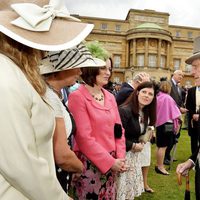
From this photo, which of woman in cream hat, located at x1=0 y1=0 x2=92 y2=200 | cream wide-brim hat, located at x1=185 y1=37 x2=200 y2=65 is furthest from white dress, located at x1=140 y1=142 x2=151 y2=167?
woman in cream hat, located at x1=0 y1=0 x2=92 y2=200

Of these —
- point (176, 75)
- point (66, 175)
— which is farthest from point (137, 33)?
point (66, 175)

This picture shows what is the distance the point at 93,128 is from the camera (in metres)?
2.70

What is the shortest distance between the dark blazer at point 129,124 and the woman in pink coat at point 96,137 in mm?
798

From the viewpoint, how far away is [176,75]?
7727mm

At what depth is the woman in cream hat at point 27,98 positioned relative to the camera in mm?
1052

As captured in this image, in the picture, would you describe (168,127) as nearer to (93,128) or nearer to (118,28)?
(93,128)

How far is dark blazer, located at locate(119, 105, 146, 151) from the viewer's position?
12.2 feet

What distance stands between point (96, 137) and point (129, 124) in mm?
1098

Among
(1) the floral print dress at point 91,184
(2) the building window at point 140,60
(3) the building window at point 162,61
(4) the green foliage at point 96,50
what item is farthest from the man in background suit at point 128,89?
(3) the building window at point 162,61

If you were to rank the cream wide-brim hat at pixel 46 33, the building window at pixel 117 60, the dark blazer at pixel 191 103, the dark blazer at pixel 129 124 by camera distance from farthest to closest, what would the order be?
the building window at pixel 117 60, the dark blazer at pixel 191 103, the dark blazer at pixel 129 124, the cream wide-brim hat at pixel 46 33

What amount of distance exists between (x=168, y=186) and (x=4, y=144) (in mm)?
4621

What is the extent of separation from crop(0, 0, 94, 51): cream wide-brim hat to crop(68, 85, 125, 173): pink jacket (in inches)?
53.0

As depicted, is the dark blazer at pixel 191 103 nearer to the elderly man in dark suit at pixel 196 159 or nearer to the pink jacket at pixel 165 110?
the pink jacket at pixel 165 110

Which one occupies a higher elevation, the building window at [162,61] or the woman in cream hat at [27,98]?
the building window at [162,61]
